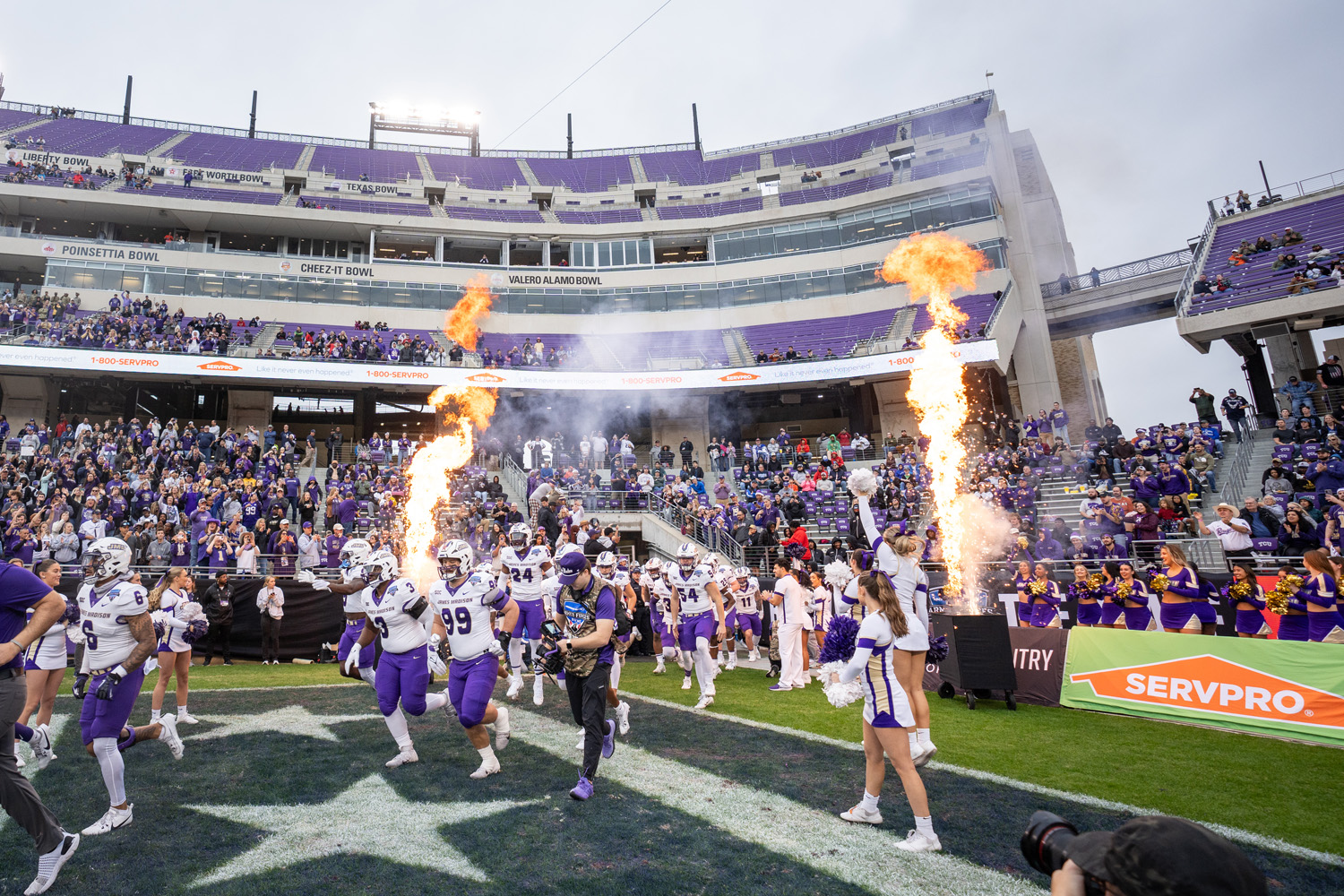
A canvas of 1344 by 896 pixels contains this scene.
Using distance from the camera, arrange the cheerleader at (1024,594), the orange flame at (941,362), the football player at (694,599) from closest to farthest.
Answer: the football player at (694,599) → the cheerleader at (1024,594) → the orange flame at (941,362)

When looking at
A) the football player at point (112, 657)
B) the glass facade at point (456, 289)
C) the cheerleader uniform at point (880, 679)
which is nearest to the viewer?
the cheerleader uniform at point (880, 679)

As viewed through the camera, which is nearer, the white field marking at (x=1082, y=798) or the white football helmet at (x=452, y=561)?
the white field marking at (x=1082, y=798)

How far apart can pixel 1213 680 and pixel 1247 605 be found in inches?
122

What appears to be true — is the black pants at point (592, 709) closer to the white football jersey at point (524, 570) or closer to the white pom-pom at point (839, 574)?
the white football jersey at point (524, 570)

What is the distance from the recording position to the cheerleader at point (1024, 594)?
11812mm

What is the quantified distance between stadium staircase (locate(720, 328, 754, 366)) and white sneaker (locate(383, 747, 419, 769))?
26.1 meters

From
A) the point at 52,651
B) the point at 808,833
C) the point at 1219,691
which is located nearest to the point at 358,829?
the point at 808,833

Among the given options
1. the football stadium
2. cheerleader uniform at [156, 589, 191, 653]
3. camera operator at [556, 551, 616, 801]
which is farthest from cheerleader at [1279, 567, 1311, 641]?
cheerleader uniform at [156, 589, 191, 653]

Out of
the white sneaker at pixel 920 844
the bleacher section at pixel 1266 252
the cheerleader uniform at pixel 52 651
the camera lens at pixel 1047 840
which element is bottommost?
the white sneaker at pixel 920 844

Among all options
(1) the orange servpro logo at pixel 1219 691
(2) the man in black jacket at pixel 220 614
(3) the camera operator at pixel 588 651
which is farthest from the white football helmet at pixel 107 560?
(1) the orange servpro logo at pixel 1219 691

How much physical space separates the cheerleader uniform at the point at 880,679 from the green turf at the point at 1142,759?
2189 mm

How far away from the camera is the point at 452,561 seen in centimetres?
671

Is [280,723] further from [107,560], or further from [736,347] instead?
[736,347]

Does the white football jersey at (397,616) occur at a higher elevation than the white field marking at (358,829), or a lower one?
higher
